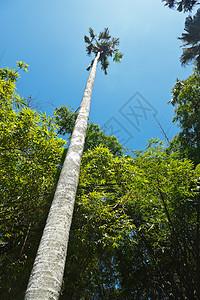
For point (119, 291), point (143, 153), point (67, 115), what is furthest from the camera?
point (67, 115)


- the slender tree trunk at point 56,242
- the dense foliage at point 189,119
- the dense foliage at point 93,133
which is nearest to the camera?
the slender tree trunk at point 56,242

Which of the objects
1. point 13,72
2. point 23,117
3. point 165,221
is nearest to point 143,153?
point 165,221

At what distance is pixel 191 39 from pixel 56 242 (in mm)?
9804

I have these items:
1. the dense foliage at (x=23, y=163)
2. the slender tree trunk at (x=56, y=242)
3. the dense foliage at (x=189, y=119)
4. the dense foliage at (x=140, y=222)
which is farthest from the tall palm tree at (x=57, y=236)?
the dense foliage at (x=189, y=119)

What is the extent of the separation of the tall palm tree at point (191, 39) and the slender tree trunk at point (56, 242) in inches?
326

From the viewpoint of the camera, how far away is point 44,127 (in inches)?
146

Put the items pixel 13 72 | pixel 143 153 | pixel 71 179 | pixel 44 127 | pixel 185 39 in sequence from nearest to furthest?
1. pixel 71 179
2. pixel 44 127
3. pixel 13 72
4. pixel 143 153
5. pixel 185 39

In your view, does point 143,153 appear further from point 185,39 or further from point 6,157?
point 185,39

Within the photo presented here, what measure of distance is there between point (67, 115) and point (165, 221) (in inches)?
289

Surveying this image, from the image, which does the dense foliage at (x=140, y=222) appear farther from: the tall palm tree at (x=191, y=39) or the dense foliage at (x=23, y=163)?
the tall palm tree at (x=191, y=39)

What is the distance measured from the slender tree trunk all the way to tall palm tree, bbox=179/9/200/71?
8.28 metres

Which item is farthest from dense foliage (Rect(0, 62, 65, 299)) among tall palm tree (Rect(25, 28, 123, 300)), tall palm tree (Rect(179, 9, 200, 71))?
tall palm tree (Rect(179, 9, 200, 71))

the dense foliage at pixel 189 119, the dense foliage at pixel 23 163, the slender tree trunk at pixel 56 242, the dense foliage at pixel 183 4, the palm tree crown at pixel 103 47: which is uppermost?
the dense foliage at pixel 183 4

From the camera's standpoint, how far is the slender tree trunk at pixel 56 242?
56.1 inches
